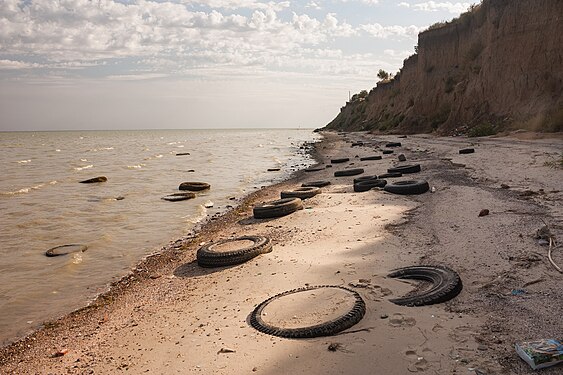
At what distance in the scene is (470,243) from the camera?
20.9 ft

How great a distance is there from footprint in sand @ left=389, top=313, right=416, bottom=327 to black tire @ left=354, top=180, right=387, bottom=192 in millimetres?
8976

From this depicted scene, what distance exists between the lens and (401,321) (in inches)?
167

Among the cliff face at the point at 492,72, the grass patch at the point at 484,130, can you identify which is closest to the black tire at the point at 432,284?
the cliff face at the point at 492,72

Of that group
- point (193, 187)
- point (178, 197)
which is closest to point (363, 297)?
point (178, 197)

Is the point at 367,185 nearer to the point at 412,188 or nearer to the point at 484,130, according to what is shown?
the point at 412,188

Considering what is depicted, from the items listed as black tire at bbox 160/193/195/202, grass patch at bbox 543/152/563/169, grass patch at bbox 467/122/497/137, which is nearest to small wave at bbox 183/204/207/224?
black tire at bbox 160/193/195/202

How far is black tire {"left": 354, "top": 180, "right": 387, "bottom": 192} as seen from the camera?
13.2m

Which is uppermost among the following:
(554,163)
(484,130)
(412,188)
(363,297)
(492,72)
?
(492,72)

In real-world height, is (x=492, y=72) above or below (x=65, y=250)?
above

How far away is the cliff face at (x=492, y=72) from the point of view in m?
26.0

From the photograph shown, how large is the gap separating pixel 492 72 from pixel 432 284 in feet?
101

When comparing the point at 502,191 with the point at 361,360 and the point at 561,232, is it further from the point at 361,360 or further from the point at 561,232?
the point at 361,360

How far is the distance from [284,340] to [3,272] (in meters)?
6.81

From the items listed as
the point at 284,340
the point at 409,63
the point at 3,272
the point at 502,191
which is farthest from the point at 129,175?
the point at 409,63
